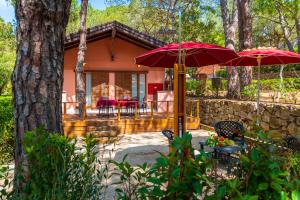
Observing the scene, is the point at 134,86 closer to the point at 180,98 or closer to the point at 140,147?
the point at 140,147

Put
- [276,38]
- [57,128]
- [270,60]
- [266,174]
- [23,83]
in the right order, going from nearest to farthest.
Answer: [266,174]
[23,83]
[57,128]
[270,60]
[276,38]

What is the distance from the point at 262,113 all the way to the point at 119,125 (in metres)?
5.67

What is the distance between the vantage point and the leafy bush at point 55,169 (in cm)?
220

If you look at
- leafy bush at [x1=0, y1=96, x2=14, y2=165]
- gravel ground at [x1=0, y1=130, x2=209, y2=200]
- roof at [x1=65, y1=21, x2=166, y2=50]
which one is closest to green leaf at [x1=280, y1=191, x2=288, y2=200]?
gravel ground at [x1=0, y1=130, x2=209, y2=200]

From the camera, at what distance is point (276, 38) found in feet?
126

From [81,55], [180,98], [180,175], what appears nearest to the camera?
[180,175]

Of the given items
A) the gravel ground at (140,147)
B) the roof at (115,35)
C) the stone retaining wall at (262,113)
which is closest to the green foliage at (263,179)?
the stone retaining wall at (262,113)

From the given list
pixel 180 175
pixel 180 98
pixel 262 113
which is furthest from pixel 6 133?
pixel 180 175

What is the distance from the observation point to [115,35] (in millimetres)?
16094

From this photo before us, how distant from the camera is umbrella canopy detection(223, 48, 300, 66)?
8438 mm

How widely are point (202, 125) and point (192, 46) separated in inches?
278

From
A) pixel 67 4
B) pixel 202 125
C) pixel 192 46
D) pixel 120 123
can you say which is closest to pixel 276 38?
pixel 202 125

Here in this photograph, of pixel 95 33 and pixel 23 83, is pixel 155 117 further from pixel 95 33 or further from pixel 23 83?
pixel 23 83

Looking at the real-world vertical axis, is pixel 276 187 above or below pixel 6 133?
above
